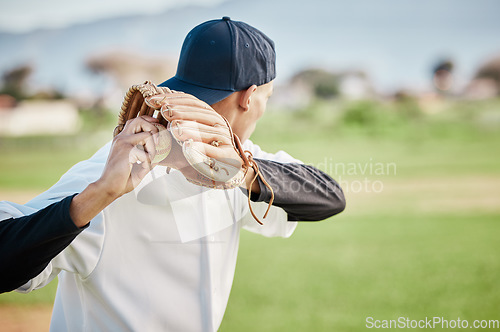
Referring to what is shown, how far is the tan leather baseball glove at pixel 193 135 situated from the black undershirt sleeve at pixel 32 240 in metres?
0.18

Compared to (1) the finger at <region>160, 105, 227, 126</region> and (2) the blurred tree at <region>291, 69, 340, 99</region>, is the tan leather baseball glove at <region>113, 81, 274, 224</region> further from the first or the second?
(2) the blurred tree at <region>291, 69, 340, 99</region>

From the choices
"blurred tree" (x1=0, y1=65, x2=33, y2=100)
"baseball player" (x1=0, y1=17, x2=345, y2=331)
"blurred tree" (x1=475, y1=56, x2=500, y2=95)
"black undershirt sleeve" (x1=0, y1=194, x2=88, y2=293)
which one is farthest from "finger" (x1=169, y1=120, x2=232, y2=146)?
"blurred tree" (x1=0, y1=65, x2=33, y2=100)

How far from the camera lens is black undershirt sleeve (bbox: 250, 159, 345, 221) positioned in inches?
38.2

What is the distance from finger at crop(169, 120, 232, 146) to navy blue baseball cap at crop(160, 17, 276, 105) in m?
0.15

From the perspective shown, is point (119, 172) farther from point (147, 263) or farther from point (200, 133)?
point (147, 263)

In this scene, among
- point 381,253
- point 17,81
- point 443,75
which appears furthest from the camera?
Answer: point 443,75

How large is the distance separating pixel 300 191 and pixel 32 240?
1.84 feet

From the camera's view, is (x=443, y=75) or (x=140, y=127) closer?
(x=140, y=127)

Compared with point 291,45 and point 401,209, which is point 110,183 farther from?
point 291,45

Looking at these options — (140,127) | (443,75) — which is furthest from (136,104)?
(443,75)

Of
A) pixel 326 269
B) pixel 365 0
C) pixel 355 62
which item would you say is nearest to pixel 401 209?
pixel 326 269

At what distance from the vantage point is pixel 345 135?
19.1 meters

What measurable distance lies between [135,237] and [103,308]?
0.54 feet

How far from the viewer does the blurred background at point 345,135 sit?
149 inches
